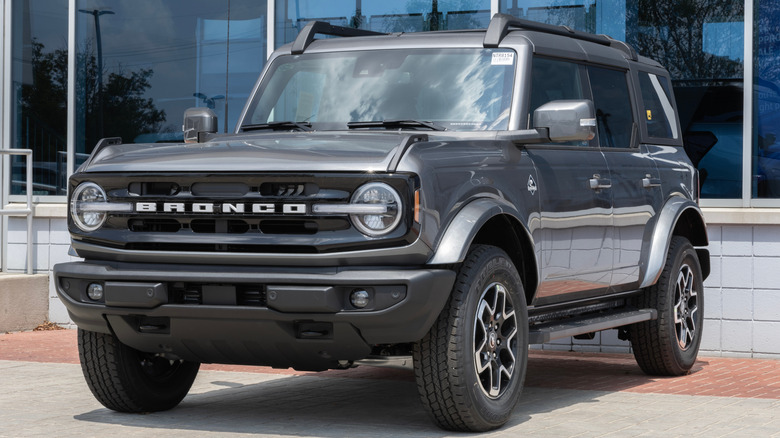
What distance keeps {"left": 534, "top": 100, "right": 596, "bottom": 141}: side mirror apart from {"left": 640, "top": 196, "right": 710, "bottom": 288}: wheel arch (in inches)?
68.1

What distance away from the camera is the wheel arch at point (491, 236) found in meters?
5.57

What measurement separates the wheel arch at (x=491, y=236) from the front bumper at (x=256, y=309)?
111 millimetres

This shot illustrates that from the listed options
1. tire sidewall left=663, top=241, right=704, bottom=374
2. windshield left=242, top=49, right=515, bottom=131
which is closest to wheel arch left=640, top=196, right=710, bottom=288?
tire sidewall left=663, top=241, right=704, bottom=374

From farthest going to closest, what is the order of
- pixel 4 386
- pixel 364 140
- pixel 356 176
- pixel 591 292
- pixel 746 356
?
pixel 746 356, pixel 4 386, pixel 591 292, pixel 364 140, pixel 356 176

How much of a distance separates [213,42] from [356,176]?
6.63m

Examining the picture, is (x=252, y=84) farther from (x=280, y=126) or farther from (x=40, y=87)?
(x=280, y=126)

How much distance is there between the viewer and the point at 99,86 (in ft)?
39.9

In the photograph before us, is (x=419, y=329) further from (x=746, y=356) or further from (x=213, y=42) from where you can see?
(x=213, y=42)

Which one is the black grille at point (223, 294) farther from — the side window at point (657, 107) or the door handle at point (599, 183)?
the side window at point (657, 107)

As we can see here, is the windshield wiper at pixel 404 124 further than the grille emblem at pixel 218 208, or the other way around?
the windshield wiper at pixel 404 124

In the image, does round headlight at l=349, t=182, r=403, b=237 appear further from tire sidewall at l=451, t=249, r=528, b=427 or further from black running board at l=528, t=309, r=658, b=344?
black running board at l=528, t=309, r=658, b=344

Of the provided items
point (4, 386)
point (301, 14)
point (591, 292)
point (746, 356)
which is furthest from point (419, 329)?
point (301, 14)

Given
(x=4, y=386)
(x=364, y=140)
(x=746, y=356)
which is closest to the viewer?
(x=364, y=140)

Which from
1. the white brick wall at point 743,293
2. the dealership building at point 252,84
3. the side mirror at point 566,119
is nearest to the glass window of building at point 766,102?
the dealership building at point 252,84
